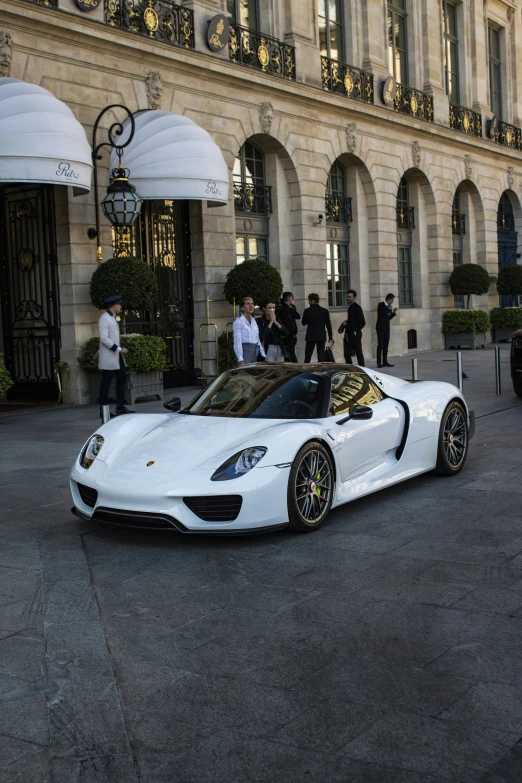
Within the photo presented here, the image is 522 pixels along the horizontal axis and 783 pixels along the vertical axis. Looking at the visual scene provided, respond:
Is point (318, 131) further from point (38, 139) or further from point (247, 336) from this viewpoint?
point (247, 336)

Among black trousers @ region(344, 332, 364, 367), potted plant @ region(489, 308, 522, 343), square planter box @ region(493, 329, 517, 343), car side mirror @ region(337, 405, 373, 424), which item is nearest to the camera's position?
car side mirror @ region(337, 405, 373, 424)

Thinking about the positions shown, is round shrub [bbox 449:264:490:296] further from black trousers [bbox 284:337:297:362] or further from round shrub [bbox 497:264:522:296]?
black trousers [bbox 284:337:297:362]

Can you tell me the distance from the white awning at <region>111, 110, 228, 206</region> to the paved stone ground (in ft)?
32.6

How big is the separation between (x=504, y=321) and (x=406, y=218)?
17.1 ft

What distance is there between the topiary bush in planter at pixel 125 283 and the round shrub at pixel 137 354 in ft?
1.92

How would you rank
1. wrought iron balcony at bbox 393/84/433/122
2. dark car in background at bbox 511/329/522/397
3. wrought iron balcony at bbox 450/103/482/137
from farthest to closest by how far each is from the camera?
wrought iron balcony at bbox 450/103/482/137
wrought iron balcony at bbox 393/84/433/122
dark car in background at bbox 511/329/522/397

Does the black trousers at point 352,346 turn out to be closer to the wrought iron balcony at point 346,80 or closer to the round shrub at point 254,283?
the round shrub at point 254,283

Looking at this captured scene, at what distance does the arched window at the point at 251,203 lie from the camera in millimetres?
20609

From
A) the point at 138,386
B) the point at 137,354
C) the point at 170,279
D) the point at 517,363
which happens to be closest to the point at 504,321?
the point at 170,279

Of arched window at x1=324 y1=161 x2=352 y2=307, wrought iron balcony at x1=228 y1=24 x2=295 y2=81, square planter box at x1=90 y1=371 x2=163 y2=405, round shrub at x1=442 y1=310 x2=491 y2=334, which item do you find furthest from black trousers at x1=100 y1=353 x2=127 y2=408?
round shrub at x1=442 y1=310 x2=491 y2=334

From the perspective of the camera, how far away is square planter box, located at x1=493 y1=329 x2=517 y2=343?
3045 centimetres

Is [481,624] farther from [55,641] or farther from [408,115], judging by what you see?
[408,115]

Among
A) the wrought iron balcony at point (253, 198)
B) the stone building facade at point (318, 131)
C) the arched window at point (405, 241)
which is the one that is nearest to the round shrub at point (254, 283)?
the stone building facade at point (318, 131)

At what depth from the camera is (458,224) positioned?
30.5m
